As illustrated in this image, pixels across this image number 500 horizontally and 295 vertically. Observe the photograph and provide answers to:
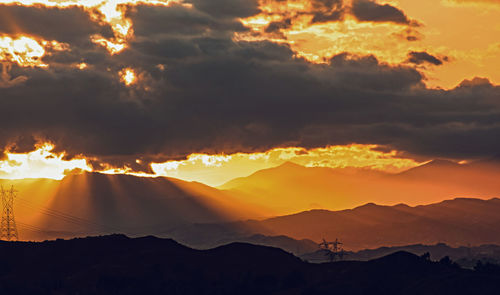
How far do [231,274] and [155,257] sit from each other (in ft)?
68.7

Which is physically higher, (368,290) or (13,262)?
(13,262)

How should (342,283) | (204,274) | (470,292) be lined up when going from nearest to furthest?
(470,292)
(342,283)
(204,274)

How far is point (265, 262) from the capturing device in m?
190

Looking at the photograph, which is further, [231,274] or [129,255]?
[129,255]

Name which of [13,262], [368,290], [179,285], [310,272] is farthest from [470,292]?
[13,262]

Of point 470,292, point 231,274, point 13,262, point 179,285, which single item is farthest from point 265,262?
point 13,262

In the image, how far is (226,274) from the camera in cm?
18275

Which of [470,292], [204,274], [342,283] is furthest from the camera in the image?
[204,274]

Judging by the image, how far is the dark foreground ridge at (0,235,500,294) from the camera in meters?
169

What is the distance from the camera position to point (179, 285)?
179m

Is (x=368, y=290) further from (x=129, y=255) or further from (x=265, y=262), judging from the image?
(x=129, y=255)

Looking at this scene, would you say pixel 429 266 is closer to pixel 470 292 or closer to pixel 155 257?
pixel 470 292

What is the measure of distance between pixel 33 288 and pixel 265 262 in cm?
5438

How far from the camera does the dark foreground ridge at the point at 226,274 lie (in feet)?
555
